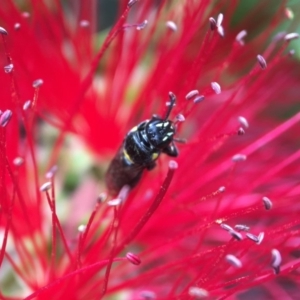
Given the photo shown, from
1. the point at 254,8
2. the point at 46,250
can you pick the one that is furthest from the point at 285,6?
the point at 46,250

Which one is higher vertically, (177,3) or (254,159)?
(177,3)

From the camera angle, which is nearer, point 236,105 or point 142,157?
point 142,157

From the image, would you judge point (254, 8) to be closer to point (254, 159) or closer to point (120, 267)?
point (254, 159)

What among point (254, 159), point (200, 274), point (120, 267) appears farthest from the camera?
point (254, 159)

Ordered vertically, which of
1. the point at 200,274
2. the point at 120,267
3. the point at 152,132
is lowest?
the point at 120,267
